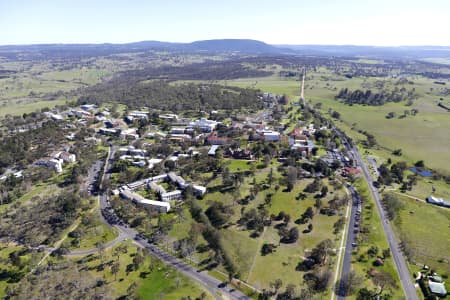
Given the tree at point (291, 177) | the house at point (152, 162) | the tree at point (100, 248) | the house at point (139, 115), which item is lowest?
the tree at point (100, 248)

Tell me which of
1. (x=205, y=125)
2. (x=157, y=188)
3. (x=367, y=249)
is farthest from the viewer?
(x=205, y=125)

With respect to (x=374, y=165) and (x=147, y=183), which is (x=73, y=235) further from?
(x=374, y=165)

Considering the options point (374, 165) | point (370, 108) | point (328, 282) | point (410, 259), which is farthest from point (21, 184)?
point (370, 108)

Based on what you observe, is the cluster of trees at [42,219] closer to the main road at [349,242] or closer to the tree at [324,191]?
the main road at [349,242]

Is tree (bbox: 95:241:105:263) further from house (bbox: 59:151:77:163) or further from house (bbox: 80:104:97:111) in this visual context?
house (bbox: 80:104:97:111)

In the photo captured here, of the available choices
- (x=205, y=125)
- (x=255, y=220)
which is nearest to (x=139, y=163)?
(x=205, y=125)

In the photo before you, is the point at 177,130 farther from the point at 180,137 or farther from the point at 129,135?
the point at 129,135

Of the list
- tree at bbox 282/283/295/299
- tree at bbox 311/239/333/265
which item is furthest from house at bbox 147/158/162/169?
tree at bbox 282/283/295/299

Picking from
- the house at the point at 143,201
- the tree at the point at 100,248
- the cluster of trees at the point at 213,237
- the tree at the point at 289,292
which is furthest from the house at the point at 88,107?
the tree at the point at 289,292

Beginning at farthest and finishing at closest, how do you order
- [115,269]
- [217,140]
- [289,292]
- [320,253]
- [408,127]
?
[408,127] → [217,140] → [320,253] → [115,269] → [289,292]
